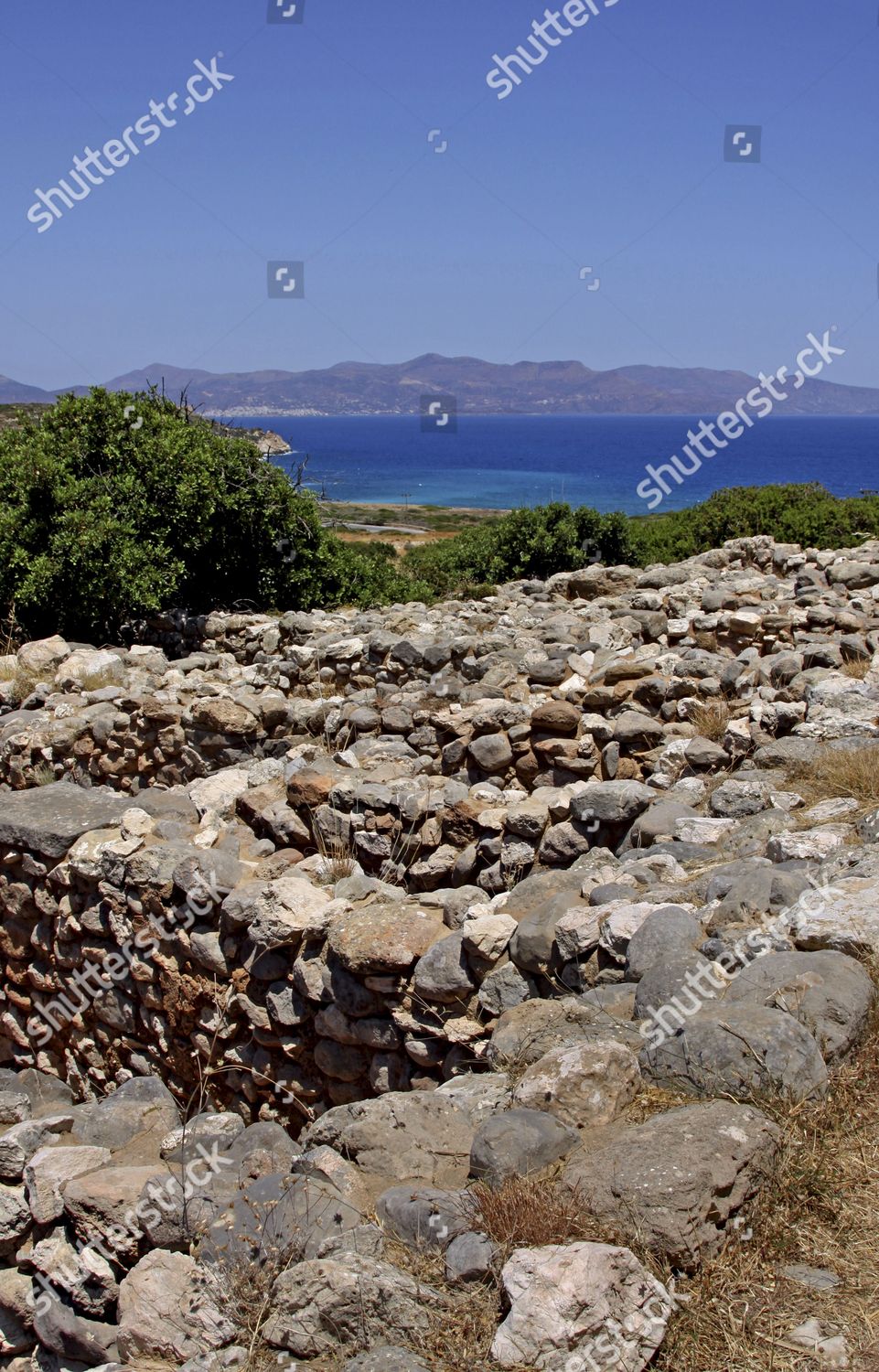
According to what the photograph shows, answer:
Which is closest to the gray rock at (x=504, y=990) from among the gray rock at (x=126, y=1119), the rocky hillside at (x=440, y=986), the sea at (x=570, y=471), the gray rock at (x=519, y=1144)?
the rocky hillside at (x=440, y=986)

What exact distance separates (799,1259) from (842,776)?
3.06 m

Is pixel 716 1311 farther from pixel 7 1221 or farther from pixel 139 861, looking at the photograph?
pixel 139 861

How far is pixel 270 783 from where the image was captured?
704 cm

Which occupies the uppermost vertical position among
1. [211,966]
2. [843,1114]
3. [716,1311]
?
[843,1114]

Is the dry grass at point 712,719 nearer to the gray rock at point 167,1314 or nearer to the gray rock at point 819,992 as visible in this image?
the gray rock at point 819,992

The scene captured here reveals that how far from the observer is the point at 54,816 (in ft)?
22.9

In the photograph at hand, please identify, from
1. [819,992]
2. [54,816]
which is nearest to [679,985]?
[819,992]

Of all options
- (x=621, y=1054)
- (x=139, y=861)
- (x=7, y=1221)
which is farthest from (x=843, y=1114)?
(x=139, y=861)

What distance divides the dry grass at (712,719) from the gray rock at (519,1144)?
12.6 ft

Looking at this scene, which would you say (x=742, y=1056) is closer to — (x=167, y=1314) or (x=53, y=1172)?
(x=167, y=1314)

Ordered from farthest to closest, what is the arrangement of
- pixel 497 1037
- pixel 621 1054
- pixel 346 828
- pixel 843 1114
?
1. pixel 346 828
2. pixel 497 1037
3. pixel 621 1054
4. pixel 843 1114

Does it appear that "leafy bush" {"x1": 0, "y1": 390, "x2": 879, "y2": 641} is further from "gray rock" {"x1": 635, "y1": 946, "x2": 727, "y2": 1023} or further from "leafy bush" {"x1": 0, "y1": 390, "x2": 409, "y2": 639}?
"gray rock" {"x1": 635, "y1": 946, "x2": 727, "y2": 1023}

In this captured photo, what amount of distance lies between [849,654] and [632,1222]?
5848mm

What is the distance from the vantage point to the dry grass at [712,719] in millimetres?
7004
